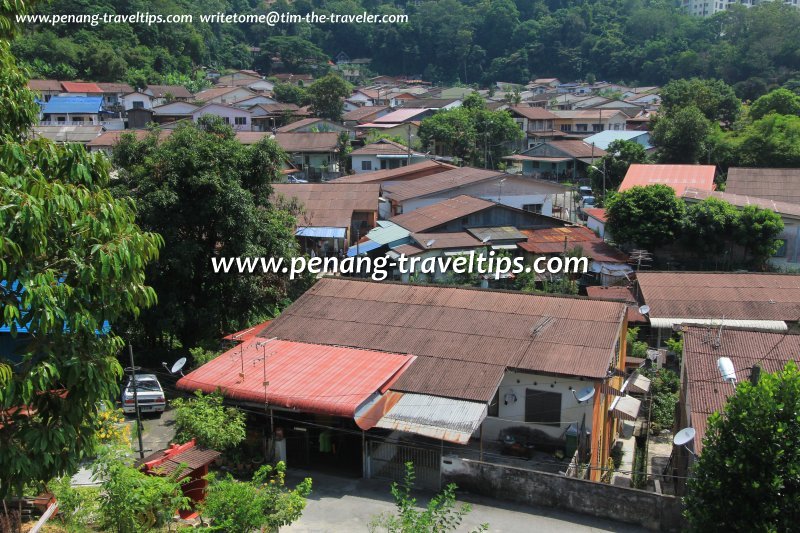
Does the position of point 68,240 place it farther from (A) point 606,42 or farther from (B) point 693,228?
(A) point 606,42

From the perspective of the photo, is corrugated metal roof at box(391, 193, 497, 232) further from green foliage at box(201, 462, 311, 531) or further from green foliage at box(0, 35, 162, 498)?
green foliage at box(0, 35, 162, 498)

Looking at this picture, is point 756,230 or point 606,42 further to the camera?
point 606,42

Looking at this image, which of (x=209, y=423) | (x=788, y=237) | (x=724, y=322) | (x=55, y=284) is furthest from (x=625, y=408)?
(x=788, y=237)

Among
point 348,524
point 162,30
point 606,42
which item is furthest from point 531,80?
point 348,524

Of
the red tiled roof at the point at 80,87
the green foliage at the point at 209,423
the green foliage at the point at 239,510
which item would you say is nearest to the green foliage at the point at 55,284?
the green foliage at the point at 239,510

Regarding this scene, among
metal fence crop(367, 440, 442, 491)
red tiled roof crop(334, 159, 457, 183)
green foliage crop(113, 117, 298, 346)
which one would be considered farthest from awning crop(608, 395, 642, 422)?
red tiled roof crop(334, 159, 457, 183)

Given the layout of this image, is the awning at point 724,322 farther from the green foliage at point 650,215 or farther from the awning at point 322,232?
the awning at point 322,232
